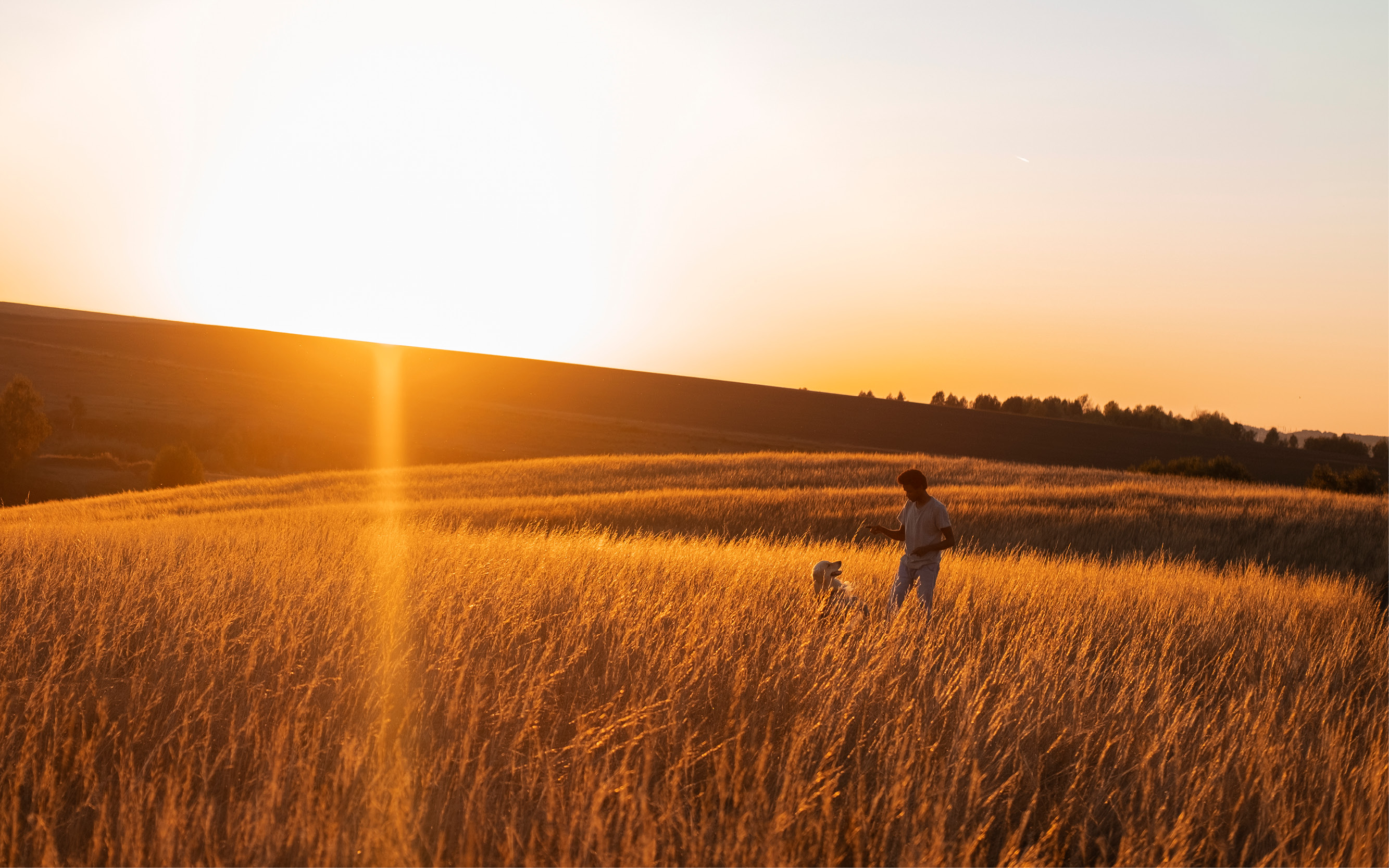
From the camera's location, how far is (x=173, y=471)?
4078 cm

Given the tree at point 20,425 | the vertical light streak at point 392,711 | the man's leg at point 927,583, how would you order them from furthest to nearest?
the tree at point 20,425, the man's leg at point 927,583, the vertical light streak at point 392,711

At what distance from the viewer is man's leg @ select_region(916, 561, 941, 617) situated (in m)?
7.34

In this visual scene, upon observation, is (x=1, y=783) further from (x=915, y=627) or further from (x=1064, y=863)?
(x=915, y=627)

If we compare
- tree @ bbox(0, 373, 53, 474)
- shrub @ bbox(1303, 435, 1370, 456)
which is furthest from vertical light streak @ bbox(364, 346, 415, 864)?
shrub @ bbox(1303, 435, 1370, 456)

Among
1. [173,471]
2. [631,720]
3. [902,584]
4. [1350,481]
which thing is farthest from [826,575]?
[1350,481]

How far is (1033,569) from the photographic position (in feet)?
41.0

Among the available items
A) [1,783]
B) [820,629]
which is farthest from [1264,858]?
[1,783]

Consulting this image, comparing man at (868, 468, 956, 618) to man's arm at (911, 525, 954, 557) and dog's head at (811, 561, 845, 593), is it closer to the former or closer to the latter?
man's arm at (911, 525, 954, 557)

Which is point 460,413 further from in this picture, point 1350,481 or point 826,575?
point 826,575

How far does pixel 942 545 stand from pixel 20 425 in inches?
2234

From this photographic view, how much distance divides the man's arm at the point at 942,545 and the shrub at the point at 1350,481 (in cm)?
4595

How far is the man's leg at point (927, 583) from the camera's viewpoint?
→ 734cm

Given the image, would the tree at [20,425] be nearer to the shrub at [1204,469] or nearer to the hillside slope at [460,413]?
the hillside slope at [460,413]

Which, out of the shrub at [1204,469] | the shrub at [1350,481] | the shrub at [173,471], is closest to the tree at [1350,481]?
the shrub at [1350,481]
